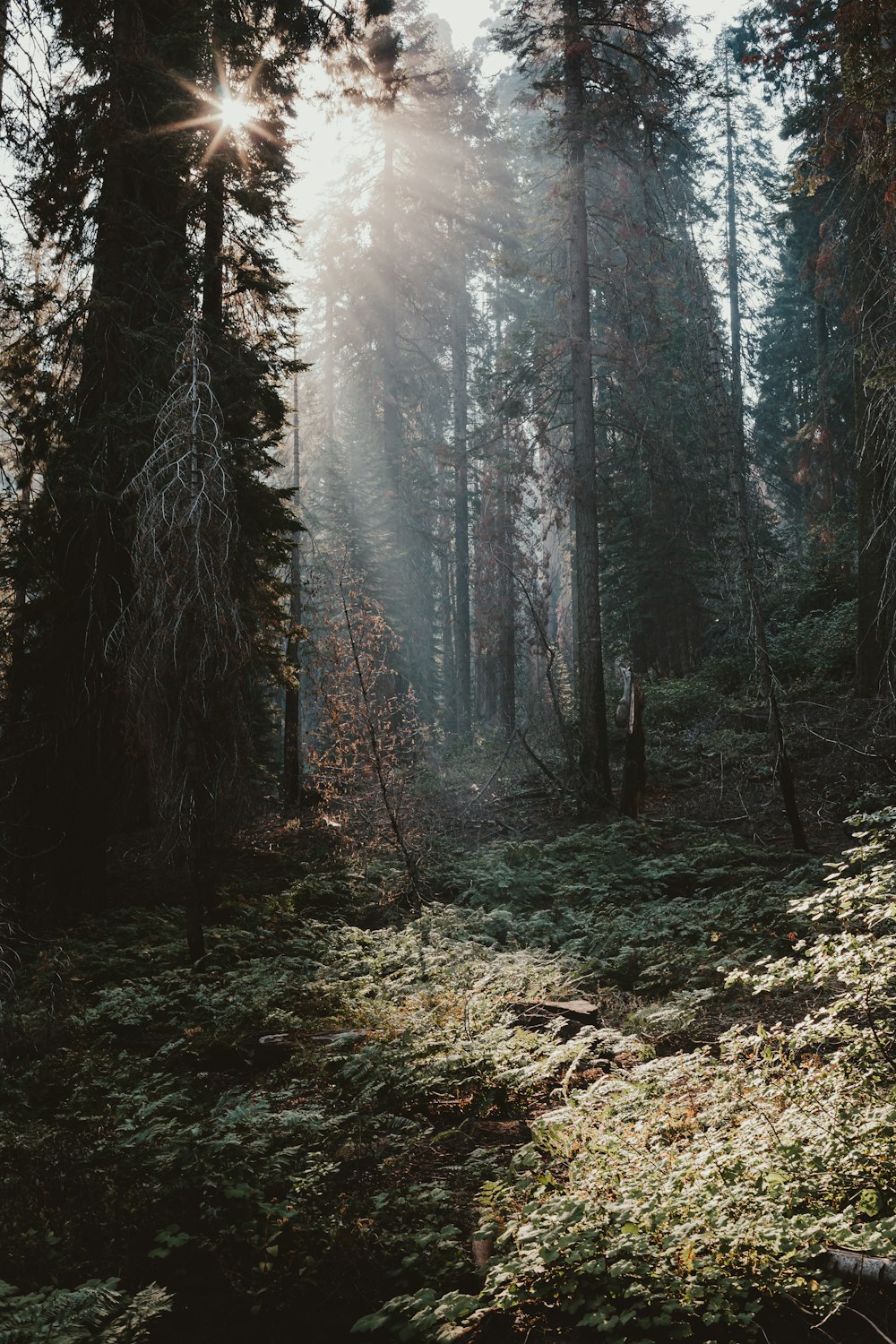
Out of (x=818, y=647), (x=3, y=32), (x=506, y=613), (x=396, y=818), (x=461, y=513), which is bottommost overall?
(x=396, y=818)

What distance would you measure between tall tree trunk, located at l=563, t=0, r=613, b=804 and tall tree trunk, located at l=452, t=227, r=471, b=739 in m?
11.7

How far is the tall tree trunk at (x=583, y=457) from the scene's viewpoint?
15633 mm

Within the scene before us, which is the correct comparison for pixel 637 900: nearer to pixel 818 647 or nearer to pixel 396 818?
pixel 396 818

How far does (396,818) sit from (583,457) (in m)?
7.86

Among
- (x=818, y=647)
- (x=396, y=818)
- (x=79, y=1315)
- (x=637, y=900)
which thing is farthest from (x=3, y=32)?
(x=818, y=647)

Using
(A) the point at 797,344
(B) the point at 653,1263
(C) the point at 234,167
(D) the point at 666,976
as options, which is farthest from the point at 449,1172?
(A) the point at 797,344

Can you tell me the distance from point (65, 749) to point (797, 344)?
30.1 m

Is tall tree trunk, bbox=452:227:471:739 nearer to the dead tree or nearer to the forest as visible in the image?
the forest

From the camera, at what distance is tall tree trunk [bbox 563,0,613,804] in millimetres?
15633

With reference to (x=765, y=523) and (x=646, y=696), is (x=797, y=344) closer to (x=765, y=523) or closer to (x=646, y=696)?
(x=765, y=523)

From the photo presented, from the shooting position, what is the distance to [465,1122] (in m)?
5.46

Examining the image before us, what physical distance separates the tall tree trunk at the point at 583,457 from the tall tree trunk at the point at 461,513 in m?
11.7

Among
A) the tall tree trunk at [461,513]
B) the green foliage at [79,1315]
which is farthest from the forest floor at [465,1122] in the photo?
the tall tree trunk at [461,513]

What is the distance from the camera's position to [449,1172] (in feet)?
16.0
